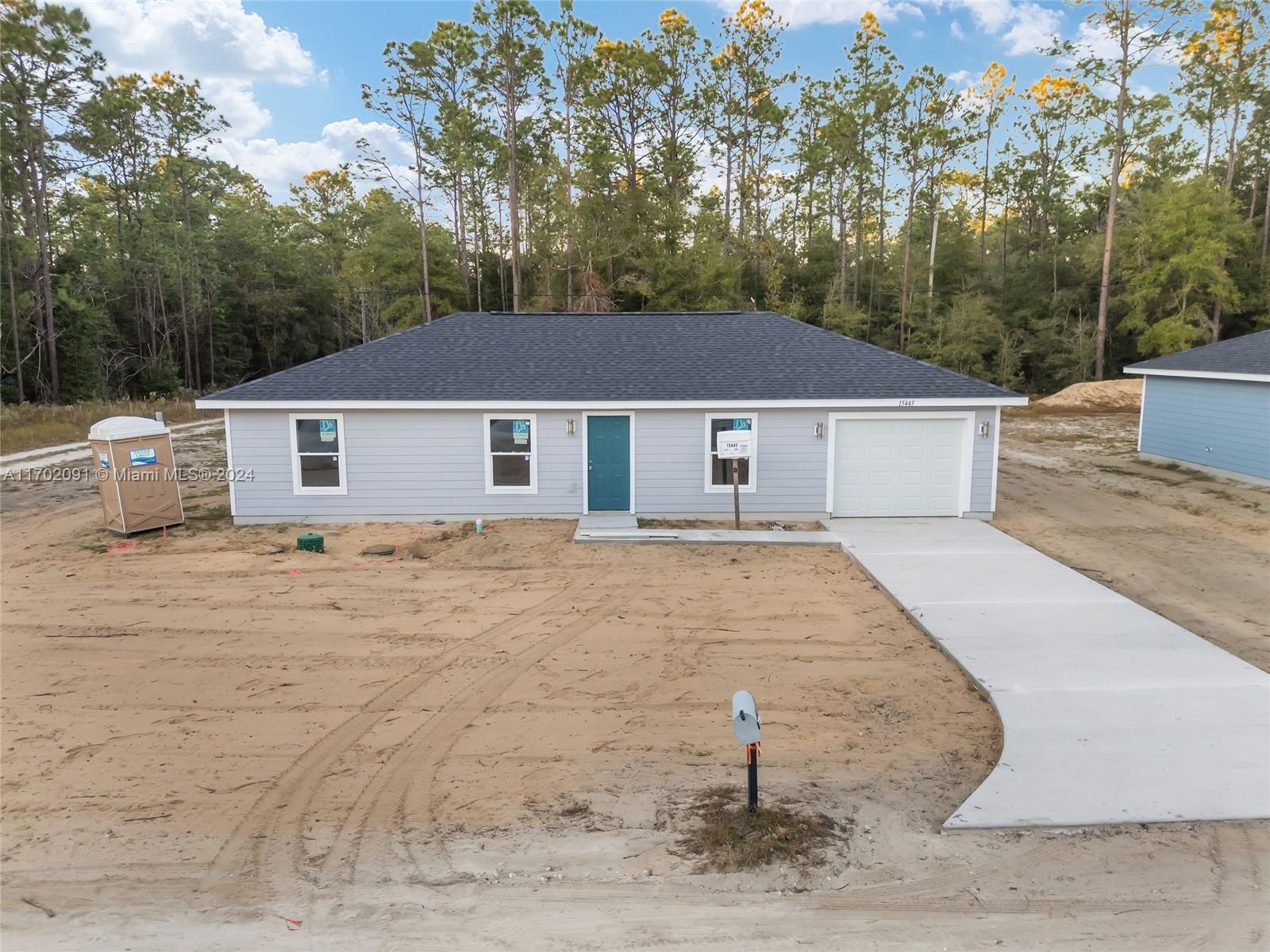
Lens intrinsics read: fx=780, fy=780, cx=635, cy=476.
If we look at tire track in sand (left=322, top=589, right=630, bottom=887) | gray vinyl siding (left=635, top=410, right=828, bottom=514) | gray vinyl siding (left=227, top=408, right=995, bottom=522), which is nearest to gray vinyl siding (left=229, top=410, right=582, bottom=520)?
gray vinyl siding (left=227, top=408, right=995, bottom=522)

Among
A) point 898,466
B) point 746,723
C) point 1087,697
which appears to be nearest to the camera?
point 746,723

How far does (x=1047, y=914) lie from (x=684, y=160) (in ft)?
121

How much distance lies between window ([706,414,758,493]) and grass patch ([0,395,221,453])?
2006cm

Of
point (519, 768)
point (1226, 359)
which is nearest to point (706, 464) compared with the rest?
point (519, 768)

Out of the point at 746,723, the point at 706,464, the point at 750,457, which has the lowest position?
the point at 746,723

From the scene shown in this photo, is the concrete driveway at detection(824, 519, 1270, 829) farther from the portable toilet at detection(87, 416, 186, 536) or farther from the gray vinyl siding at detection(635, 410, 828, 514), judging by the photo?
the portable toilet at detection(87, 416, 186, 536)

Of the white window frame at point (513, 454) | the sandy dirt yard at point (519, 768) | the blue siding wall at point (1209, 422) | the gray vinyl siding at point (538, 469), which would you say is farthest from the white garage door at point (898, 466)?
the blue siding wall at point (1209, 422)

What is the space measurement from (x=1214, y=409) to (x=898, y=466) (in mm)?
10111

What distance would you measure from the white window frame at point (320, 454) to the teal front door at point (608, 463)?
170 inches

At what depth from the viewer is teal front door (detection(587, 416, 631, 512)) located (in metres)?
14.0

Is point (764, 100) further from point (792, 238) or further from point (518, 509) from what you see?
point (518, 509)

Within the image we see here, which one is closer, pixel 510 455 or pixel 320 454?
pixel 320 454

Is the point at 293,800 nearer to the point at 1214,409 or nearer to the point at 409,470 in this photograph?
the point at 409,470

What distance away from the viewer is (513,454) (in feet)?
46.1
